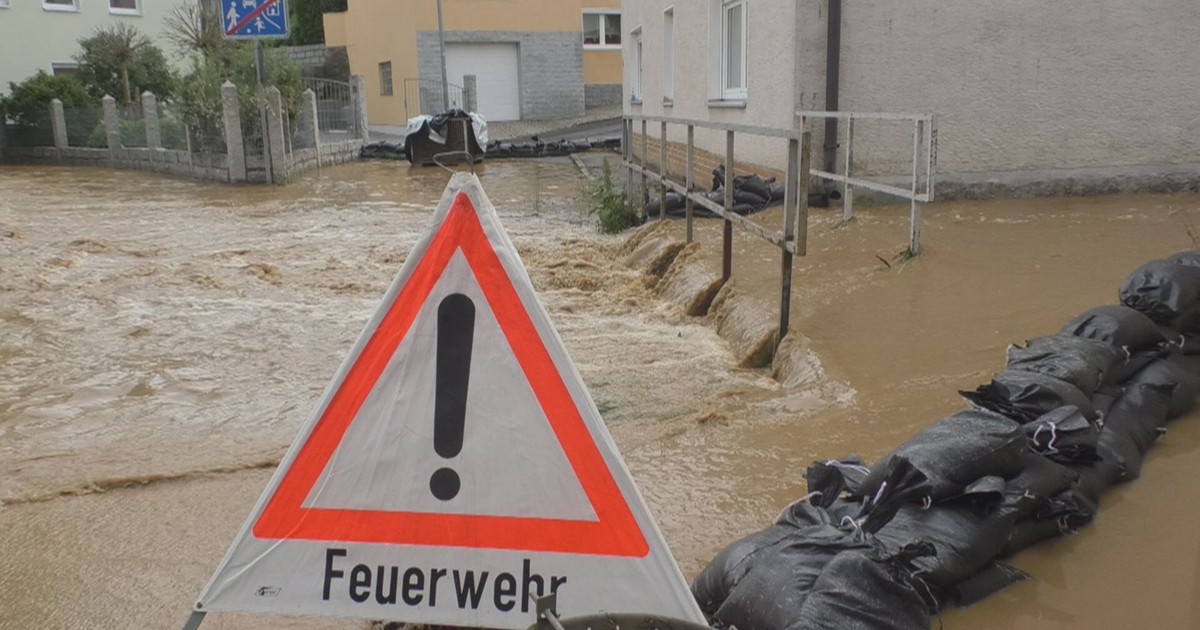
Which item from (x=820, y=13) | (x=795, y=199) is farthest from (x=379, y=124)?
(x=795, y=199)

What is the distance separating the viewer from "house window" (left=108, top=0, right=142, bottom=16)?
1094 inches

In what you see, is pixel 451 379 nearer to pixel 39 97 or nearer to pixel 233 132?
A: pixel 233 132

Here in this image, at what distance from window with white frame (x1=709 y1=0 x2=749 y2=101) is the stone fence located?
28.6 ft

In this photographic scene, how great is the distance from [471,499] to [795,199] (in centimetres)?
359

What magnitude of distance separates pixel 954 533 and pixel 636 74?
17.4m

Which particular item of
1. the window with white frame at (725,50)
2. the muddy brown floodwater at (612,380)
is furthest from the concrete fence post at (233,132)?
the window with white frame at (725,50)

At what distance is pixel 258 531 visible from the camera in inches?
86.1

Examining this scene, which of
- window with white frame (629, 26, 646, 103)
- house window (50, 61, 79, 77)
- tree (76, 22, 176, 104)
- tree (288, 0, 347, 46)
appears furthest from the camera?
tree (288, 0, 347, 46)

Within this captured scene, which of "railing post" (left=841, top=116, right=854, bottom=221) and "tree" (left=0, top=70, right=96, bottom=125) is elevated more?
"tree" (left=0, top=70, right=96, bottom=125)

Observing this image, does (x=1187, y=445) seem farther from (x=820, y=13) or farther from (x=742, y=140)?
(x=742, y=140)

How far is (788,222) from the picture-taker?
17.7ft

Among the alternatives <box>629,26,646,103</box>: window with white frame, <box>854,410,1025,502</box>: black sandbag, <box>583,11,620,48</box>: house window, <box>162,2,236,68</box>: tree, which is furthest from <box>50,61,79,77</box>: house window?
<box>854,410,1025,502</box>: black sandbag

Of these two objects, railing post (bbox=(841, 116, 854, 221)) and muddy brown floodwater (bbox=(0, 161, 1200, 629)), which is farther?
railing post (bbox=(841, 116, 854, 221))

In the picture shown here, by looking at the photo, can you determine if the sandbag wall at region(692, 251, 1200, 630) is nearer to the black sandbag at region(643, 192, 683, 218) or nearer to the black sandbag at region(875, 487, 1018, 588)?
the black sandbag at region(875, 487, 1018, 588)
